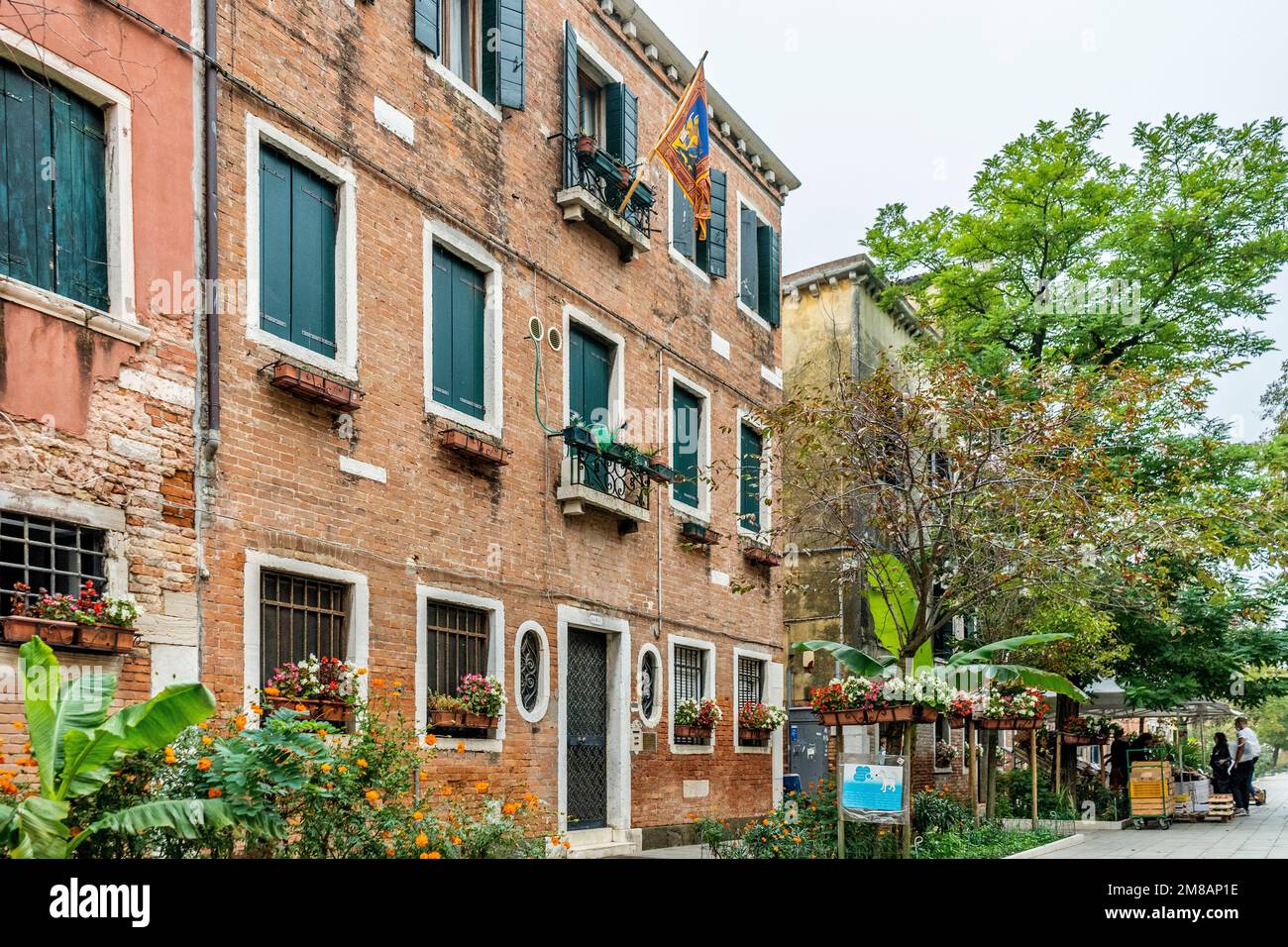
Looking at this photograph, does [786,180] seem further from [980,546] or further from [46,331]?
[46,331]

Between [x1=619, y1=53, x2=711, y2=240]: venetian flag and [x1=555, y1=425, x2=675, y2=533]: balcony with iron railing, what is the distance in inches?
132

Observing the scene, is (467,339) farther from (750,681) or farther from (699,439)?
(750,681)

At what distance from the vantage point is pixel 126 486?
1004 cm

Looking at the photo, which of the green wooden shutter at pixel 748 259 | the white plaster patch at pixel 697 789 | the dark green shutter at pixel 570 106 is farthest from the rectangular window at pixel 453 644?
the green wooden shutter at pixel 748 259

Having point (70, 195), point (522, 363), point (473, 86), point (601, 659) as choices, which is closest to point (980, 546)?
point (601, 659)

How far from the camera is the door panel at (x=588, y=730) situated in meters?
15.9

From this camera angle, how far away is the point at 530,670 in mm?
15086

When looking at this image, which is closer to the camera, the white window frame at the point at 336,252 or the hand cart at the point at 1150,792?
the white window frame at the point at 336,252

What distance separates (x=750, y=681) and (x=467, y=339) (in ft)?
29.0

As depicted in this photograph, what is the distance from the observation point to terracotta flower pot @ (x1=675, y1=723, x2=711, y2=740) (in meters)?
18.1

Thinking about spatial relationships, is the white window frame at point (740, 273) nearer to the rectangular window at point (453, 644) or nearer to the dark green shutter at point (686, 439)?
the dark green shutter at point (686, 439)

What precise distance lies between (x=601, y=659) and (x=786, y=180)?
10.7 meters

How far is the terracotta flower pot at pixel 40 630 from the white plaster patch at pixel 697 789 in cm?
1067

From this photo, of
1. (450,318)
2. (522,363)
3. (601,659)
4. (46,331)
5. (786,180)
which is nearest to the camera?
(46,331)
